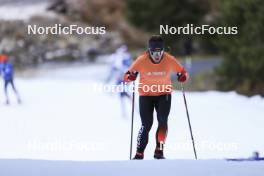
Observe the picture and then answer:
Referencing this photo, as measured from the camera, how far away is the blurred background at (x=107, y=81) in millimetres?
3445

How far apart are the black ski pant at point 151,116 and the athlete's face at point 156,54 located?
7.7 inches

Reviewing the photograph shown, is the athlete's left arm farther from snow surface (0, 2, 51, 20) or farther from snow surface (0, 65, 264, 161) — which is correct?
snow surface (0, 2, 51, 20)

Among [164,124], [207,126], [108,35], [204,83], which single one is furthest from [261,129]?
[108,35]

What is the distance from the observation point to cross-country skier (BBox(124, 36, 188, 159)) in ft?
10.4

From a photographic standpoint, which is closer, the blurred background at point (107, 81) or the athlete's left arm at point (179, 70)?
the athlete's left arm at point (179, 70)

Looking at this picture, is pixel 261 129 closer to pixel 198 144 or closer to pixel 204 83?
pixel 198 144

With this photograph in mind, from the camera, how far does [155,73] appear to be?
319 cm

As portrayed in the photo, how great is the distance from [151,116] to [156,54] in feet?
1.10

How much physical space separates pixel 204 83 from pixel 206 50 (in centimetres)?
21

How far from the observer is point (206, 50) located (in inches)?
163

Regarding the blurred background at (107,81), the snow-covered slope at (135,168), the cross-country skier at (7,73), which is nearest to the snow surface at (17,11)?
the blurred background at (107,81)

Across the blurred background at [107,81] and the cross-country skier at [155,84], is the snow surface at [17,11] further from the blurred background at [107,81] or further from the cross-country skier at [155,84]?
the cross-country skier at [155,84]

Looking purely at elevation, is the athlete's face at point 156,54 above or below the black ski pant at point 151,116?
above

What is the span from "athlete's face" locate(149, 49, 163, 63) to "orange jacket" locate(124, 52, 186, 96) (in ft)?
0.06
